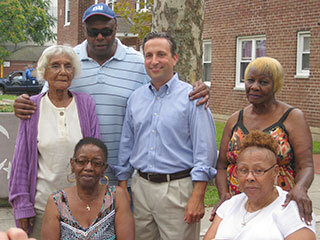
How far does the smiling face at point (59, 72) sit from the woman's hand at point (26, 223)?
38.9 inches

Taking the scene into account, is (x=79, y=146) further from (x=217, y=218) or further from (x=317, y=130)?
(x=317, y=130)

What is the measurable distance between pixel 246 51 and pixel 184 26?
31.9 ft

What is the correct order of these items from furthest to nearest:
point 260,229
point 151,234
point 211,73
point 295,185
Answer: point 211,73
point 151,234
point 295,185
point 260,229

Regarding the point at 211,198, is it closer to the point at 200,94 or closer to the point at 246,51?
the point at 200,94

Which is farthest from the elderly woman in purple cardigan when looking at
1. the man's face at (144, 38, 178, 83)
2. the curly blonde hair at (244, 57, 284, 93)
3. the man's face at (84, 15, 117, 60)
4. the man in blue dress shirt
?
the curly blonde hair at (244, 57, 284, 93)

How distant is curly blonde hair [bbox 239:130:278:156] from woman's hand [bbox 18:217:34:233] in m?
1.64

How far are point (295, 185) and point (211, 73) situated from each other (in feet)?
48.8

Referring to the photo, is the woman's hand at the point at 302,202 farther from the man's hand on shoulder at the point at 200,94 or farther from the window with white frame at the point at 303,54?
the window with white frame at the point at 303,54

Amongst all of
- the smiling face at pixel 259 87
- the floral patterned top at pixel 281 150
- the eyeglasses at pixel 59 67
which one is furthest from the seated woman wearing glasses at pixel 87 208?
the smiling face at pixel 259 87

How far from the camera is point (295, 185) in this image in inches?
121

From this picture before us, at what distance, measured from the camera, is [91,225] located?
10.8ft

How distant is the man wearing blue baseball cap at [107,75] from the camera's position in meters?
3.83

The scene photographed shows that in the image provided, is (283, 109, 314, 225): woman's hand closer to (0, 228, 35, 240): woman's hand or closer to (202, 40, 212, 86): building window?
(0, 228, 35, 240): woman's hand

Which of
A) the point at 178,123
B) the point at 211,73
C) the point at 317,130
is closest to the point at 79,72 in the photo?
the point at 178,123
